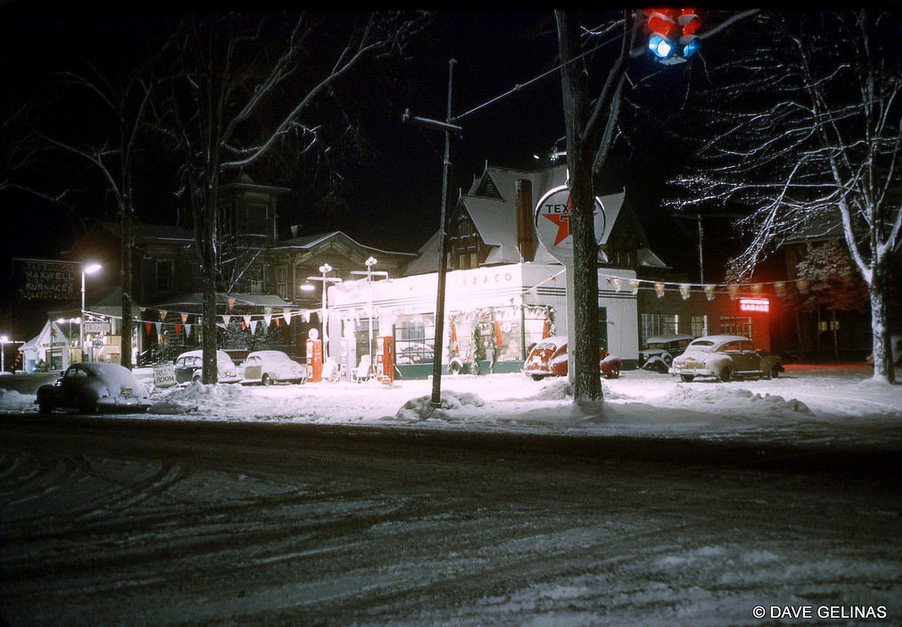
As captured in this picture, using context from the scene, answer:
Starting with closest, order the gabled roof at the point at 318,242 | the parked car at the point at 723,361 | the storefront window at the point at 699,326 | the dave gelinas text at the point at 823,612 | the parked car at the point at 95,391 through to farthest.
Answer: the dave gelinas text at the point at 823,612
the parked car at the point at 95,391
the parked car at the point at 723,361
the storefront window at the point at 699,326
the gabled roof at the point at 318,242

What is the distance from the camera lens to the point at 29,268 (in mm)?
33812

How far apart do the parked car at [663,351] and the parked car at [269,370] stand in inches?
702

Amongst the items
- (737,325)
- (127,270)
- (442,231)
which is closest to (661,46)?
(442,231)

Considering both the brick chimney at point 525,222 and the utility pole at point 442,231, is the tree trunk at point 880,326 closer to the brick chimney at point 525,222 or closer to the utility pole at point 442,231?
the utility pole at point 442,231

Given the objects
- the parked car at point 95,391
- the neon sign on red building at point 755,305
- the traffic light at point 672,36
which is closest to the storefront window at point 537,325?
the neon sign on red building at point 755,305

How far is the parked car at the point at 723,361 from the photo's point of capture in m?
28.7

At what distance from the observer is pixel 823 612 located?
4.22 m

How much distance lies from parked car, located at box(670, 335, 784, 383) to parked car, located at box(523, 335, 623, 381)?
2.74m

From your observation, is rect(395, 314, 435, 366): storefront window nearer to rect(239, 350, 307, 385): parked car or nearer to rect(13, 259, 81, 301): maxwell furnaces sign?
rect(239, 350, 307, 385): parked car

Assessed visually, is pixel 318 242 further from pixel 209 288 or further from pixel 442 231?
pixel 442 231

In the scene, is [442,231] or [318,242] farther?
[318,242]

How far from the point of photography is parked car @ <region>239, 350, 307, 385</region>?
119ft

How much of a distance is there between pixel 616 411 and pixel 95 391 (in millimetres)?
15540

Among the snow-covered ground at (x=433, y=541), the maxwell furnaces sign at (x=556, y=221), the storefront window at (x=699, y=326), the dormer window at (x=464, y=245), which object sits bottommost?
the snow-covered ground at (x=433, y=541)
